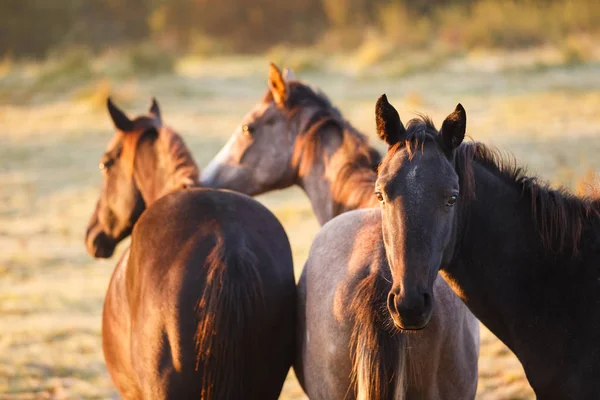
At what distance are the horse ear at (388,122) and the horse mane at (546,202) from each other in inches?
9.4

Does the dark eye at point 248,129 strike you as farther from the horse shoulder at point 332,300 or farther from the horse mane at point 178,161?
the horse shoulder at point 332,300

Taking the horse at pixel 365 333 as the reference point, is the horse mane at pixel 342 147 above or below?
above

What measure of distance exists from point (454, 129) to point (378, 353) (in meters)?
0.84

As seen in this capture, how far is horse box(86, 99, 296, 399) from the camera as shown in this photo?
328 cm

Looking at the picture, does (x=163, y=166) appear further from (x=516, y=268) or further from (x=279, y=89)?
(x=516, y=268)

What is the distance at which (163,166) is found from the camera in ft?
15.1

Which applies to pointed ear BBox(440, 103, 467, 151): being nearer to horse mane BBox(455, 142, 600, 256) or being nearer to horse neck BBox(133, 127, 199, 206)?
horse mane BBox(455, 142, 600, 256)

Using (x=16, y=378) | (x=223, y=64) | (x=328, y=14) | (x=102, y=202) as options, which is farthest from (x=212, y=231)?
(x=328, y=14)

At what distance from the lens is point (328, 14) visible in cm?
3409

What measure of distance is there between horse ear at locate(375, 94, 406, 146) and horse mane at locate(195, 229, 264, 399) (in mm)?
820

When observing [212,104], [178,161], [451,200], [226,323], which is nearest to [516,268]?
[451,200]

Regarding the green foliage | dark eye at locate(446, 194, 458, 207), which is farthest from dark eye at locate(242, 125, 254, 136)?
the green foliage

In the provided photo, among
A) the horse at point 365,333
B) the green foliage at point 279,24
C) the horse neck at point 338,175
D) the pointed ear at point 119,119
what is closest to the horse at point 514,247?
the horse at point 365,333

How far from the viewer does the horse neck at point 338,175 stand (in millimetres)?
4398
